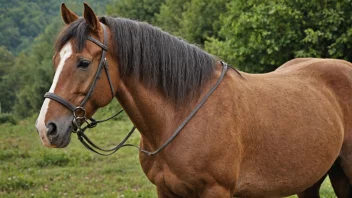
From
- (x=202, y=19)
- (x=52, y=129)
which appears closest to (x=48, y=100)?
(x=52, y=129)

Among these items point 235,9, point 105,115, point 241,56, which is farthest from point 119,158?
point 105,115

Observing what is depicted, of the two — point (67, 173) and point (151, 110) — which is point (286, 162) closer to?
point (151, 110)

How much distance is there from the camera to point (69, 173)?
857cm

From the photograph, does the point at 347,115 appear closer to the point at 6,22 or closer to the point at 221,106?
the point at 221,106

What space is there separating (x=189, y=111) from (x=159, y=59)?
0.43 metres

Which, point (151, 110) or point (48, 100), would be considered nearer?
point (48, 100)

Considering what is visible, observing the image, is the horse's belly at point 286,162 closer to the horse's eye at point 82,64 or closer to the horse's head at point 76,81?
the horse's head at point 76,81

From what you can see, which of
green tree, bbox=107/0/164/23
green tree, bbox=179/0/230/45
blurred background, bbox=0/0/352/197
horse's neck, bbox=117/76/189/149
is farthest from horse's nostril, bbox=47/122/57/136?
green tree, bbox=107/0/164/23

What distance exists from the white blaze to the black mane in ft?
0.75

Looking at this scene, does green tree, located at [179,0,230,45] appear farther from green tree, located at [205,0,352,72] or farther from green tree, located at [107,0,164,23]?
green tree, located at [205,0,352,72]

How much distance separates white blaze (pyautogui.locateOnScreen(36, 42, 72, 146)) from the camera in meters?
2.94

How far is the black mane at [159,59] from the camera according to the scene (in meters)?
3.29

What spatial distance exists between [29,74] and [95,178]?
149ft

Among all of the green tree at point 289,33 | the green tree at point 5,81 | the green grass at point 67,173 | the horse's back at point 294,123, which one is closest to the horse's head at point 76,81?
the horse's back at point 294,123
